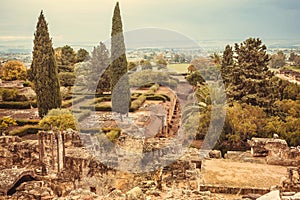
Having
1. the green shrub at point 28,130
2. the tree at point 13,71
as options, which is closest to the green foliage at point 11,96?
the green shrub at point 28,130

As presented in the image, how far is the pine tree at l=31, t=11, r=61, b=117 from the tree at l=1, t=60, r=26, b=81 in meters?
14.6

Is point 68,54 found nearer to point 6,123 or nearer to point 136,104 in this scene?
point 136,104

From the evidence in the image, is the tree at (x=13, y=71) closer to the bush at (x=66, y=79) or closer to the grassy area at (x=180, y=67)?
the bush at (x=66, y=79)

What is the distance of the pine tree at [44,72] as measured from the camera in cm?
2123

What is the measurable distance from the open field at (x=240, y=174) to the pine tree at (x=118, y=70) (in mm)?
10785

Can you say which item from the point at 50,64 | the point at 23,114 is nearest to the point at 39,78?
the point at 50,64

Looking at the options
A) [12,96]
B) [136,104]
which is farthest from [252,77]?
[12,96]

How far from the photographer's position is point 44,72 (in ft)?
71.6

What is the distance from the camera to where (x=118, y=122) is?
1906 centimetres

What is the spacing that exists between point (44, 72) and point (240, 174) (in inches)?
620

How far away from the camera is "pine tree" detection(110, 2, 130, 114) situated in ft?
68.0

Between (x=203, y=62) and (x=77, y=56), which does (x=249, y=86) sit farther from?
(x=77, y=56)

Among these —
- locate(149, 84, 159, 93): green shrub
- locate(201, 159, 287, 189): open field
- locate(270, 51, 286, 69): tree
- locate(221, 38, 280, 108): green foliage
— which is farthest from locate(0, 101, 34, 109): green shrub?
locate(270, 51, 286, 69): tree

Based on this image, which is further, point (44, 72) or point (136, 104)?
point (136, 104)
